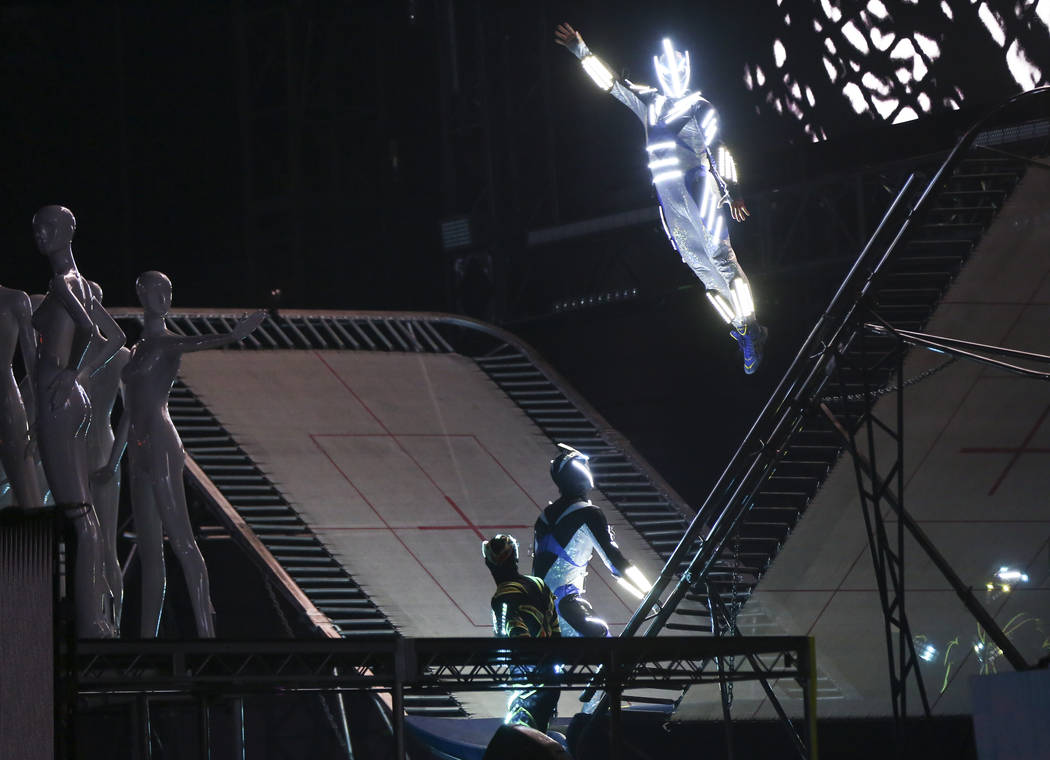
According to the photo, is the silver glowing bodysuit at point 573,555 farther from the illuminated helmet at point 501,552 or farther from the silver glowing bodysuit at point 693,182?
the silver glowing bodysuit at point 693,182

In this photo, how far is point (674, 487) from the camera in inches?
566

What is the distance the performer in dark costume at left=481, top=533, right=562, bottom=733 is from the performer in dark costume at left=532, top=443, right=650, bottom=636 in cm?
76

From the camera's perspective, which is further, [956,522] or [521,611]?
[956,522]

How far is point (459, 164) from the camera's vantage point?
16672mm

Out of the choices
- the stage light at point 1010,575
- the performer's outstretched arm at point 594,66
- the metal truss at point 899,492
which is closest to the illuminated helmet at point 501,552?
the metal truss at point 899,492

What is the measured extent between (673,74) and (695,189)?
920mm

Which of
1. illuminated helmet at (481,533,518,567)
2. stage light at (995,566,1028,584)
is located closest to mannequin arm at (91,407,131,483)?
illuminated helmet at (481,533,518,567)

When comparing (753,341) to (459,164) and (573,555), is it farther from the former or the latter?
(459,164)

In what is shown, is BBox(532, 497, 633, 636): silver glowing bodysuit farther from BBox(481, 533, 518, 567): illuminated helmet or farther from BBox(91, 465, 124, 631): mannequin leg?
BBox(91, 465, 124, 631): mannequin leg

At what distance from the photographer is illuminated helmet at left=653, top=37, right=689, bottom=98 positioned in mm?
12617

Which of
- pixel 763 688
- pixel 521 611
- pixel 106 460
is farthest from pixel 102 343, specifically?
pixel 763 688

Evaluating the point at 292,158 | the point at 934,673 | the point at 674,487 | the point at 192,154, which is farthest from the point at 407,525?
the point at 192,154

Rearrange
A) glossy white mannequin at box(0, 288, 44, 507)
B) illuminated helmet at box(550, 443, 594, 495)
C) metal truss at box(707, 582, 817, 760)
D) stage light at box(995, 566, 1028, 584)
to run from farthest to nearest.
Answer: stage light at box(995, 566, 1028, 584), illuminated helmet at box(550, 443, 594, 495), glossy white mannequin at box(0, 288, 44, 507), metal truss at box(707, 582, 817, 760)

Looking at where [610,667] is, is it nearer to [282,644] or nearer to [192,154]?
[282,644]
